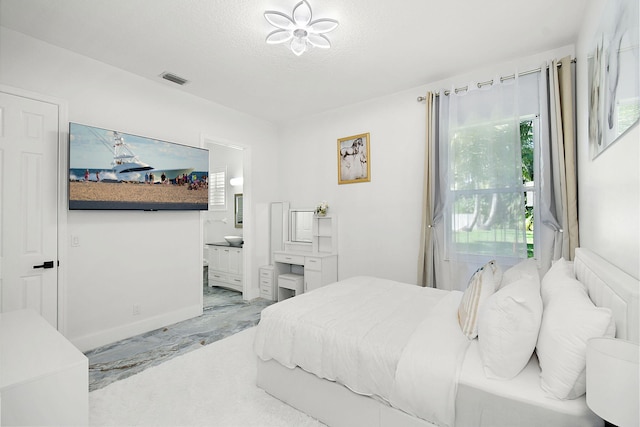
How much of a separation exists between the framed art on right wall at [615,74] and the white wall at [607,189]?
2.9 inches

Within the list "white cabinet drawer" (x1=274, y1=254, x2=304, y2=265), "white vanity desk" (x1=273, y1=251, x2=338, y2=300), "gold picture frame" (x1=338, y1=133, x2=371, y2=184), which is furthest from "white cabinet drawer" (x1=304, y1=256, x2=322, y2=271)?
"gold picture frame" (x1=338, y1=133, x2=371, y2=184)

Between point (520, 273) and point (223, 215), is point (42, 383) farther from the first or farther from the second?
point (223, 215)

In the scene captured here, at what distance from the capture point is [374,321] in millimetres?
1982

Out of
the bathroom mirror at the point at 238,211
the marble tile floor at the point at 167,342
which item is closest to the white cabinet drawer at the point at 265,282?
the marble tile floor at the point at 167,342

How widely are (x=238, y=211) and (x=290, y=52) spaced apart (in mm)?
3862

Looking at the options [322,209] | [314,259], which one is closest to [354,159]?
[322,209]

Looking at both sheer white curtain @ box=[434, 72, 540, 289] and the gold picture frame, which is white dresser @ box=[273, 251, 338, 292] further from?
sheer white curtain @ box=[434, 72, 540, 289]

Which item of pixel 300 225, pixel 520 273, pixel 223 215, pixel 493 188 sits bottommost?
pixel 520 273

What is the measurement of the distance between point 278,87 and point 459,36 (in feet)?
6.55

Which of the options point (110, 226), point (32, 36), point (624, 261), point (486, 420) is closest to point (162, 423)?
point (486, 420)

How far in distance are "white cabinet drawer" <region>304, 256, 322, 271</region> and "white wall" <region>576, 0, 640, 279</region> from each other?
2762 mm

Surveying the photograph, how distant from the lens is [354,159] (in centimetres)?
427

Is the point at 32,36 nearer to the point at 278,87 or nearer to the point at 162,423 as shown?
the point at 278,87

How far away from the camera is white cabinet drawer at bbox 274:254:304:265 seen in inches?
173
